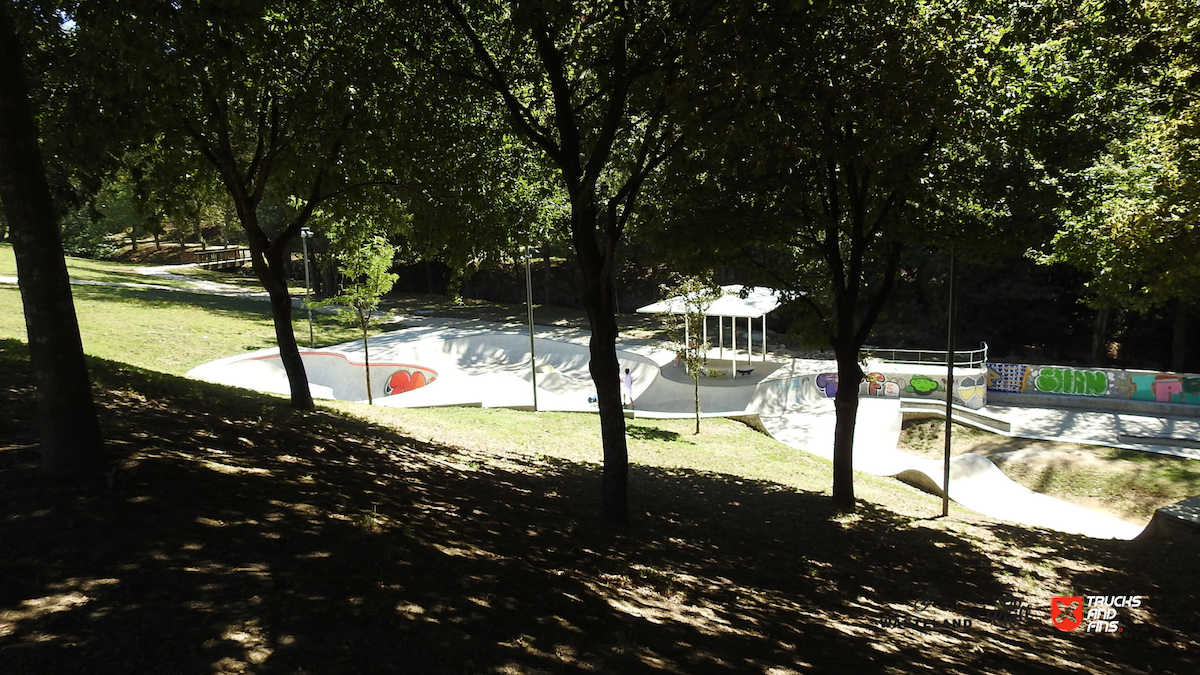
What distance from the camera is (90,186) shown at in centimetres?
762

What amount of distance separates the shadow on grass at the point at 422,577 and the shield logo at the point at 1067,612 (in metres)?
0.33

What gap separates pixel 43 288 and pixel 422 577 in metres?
3.46

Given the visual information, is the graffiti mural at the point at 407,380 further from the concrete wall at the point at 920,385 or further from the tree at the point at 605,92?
the tree at the point at 605,92

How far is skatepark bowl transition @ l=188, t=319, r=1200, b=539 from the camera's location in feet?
58.1

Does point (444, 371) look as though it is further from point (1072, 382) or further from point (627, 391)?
point (1072, 382)

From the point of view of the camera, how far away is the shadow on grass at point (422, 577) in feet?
13.0

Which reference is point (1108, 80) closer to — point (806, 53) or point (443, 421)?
point (806, 53)

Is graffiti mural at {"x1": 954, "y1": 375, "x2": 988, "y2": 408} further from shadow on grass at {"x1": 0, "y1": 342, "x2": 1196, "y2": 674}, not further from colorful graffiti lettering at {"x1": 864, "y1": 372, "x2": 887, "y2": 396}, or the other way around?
shadow on grass at {"x1": 0, "y1": 342, "x2": 1196, "y2": 674}

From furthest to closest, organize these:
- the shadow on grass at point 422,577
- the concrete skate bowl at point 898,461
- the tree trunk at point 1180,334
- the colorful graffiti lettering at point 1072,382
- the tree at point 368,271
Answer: the tree trunk at point 1180,334 → the colorful graffiti lettering at point 1072,382 → the tree at point 368,271 → the concrete skate bowl at point 898,461 → the shadow on grass at point 422,577

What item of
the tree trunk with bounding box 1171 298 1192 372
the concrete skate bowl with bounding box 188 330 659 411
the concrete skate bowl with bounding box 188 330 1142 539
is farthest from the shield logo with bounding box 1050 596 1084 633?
the tree trunk with bounding box 1171 298 1192 372

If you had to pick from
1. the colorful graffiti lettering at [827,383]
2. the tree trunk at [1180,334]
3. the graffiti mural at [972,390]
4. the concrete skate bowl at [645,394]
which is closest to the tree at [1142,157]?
the concrete skate bowl at [645,394]

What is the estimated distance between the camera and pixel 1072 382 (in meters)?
26.4

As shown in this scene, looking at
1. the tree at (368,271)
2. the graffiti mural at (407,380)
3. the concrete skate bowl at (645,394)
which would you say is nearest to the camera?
the concrete skate bowl at (645,394)

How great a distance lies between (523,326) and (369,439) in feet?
88.2
